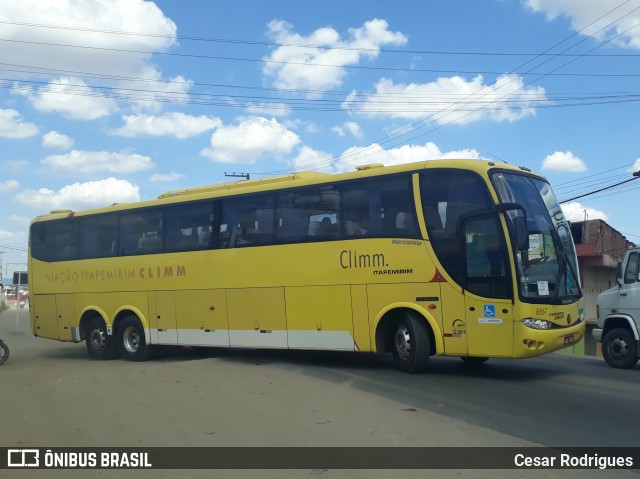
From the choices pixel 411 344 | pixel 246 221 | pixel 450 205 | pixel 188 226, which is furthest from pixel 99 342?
pixel 450 205

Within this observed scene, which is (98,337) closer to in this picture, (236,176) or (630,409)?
(630,409)

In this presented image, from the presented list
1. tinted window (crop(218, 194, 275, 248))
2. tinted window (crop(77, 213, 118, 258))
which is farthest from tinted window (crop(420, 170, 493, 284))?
tinted window (crop(77, 213, 118, 258))

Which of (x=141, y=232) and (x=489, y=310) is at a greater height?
(x=141, y=232)

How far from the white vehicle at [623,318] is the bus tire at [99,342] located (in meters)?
11.8

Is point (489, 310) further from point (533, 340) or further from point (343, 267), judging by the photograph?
point (343, 267)

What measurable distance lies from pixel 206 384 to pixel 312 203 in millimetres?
4073

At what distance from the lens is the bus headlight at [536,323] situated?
9586 mm

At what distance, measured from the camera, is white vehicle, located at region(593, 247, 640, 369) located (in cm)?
1215

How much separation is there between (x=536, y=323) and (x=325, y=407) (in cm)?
373

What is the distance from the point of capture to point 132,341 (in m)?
15.9

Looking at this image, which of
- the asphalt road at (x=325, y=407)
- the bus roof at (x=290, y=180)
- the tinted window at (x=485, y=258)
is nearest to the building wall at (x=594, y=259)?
the asphalt road at (x=325, y=407)

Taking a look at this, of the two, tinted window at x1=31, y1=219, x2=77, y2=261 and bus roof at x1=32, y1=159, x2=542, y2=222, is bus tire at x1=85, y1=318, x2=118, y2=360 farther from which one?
bus roof at x1=32, y1=159, x2=542, y2=222

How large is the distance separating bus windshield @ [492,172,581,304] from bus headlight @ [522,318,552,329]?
1.05 feet

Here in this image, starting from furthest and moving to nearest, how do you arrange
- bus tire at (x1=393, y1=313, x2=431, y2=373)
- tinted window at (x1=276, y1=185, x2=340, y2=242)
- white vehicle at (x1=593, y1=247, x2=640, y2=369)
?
white vehicle at (x1=593, y1=247, x2=640, y2=369), tinted window at (x1=276, y1=185, x2=340, y2=242), bus tire at (x1=393, y1=313, x2=431, y2=373)
